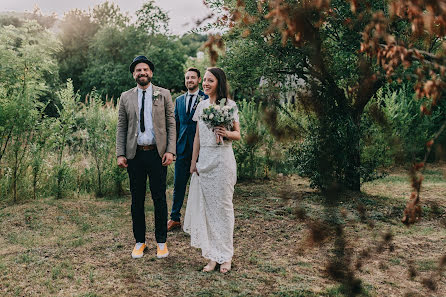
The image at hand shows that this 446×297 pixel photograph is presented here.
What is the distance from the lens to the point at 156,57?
3450cm

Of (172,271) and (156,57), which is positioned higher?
(156,57)

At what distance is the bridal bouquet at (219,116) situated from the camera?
428cm

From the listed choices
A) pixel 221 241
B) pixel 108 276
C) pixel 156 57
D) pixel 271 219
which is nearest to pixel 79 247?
pixel 108 276

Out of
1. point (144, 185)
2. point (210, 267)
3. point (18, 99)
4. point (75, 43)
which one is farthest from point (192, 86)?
point (75, 43)

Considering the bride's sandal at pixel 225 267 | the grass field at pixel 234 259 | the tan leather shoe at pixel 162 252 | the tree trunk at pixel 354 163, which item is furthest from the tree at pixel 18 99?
the tree trunk at pixel 354 163

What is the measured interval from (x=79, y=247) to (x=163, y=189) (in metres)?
1.54

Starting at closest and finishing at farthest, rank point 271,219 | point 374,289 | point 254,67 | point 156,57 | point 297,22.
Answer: point 297,22 → point 374,289 → point 271,219 → point 254,67 → point 156,57

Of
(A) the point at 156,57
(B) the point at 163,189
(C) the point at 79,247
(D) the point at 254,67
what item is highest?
(A) the point at 156,57

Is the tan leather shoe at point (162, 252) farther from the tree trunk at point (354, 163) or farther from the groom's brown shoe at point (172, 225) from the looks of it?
the tree trunk at point (354, 163)

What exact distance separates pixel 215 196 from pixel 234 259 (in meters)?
0.95

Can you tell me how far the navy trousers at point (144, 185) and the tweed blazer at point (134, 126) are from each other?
11 centimetres

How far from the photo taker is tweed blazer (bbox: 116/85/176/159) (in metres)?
4.75

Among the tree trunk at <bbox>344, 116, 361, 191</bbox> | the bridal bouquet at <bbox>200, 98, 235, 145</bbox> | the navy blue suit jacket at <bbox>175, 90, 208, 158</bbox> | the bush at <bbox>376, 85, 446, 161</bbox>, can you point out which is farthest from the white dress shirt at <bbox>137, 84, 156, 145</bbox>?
the bush at <bbox>376, 85, 446, 161</bbox>

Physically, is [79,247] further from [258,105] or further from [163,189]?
[258,105]
